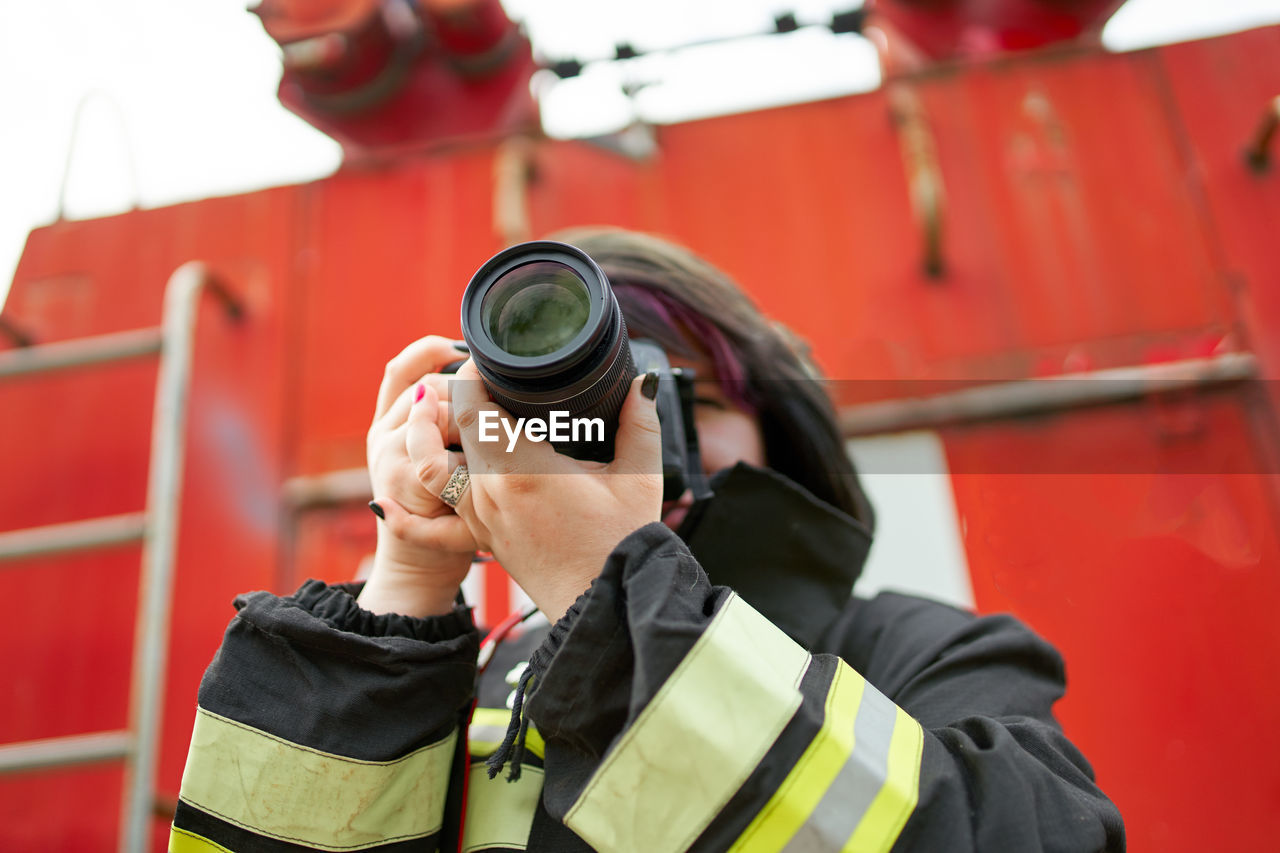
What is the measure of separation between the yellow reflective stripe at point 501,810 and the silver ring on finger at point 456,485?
22 cm

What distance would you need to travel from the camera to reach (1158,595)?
3.65 ft

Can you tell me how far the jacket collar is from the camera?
2.63 feet

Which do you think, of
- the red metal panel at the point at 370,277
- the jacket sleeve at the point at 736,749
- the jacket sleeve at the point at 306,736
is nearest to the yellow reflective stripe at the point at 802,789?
the jacket sleeve at the point at 736,749

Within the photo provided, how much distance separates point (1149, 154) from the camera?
1.42 metres

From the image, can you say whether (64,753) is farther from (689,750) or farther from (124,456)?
(689,750)

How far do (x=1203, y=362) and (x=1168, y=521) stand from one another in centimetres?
28

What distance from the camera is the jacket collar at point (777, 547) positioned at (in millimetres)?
802

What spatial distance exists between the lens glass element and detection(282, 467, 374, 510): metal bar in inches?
35.4

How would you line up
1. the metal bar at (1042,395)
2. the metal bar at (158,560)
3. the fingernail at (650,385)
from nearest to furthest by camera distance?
the fingernail at (650,385) < the metal bar at (158,560) < the metal bar at (1042,395)

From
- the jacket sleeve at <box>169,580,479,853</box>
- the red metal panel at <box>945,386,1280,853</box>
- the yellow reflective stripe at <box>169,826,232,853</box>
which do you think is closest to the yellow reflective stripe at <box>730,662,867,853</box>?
the jacket sleeve at <box>169,580,479,853</box>

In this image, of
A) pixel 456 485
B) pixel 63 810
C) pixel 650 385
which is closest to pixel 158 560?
pixel 63 810

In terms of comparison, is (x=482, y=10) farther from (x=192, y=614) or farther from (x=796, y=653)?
(x=796, y=653)

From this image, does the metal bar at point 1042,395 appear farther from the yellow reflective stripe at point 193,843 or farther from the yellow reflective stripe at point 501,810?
the yellow reflective stripe at point 193,843

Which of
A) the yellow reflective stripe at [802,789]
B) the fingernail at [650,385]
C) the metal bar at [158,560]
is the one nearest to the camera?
the yellow reflective stripe at [802,789]
